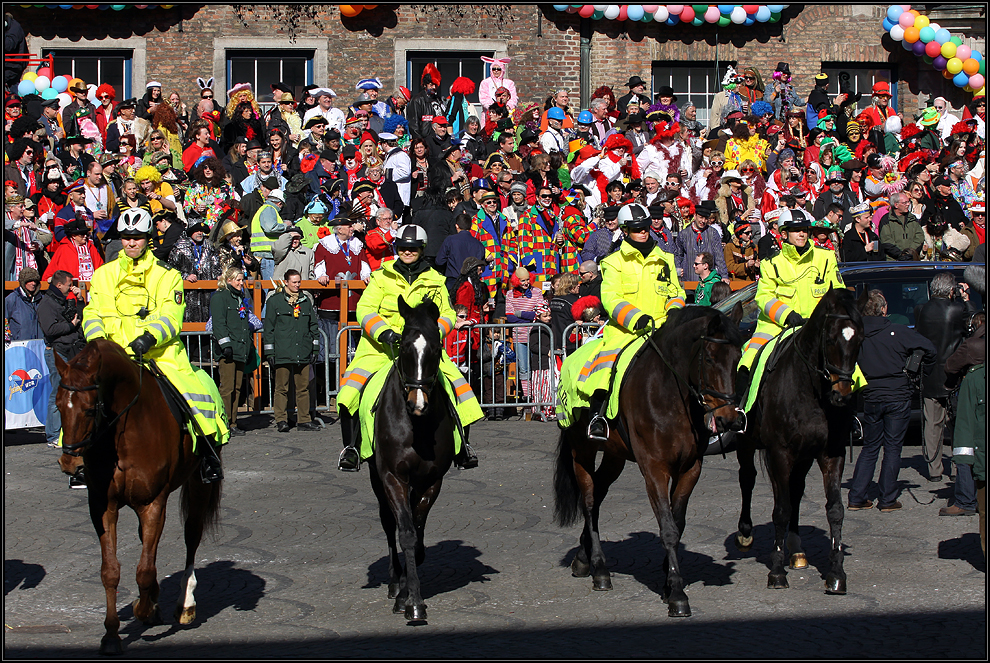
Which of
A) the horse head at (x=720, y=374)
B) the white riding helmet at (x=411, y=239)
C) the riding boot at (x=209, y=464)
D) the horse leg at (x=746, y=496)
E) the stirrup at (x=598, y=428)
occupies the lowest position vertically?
the horse leg at (x=746, y=496)

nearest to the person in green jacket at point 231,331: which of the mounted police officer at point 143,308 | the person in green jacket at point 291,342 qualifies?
the person in green jacket at point 291,342

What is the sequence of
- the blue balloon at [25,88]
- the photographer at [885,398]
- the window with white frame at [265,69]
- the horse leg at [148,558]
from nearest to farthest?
the horse leg at [148,558], the photographer at [885,398], the blue balloon at [25,88], the window with white frame at [265,69]

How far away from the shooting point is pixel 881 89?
2750 centimetres

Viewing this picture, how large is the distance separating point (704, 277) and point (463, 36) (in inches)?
494

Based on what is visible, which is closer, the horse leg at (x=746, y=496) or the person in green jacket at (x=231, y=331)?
the horse leg at (x=746, y=496)

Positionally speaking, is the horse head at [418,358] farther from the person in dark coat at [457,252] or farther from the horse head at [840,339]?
the person in dark coat at [457,252]

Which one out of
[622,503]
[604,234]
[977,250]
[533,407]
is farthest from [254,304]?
[977,250]

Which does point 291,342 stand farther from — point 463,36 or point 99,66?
point 99,66

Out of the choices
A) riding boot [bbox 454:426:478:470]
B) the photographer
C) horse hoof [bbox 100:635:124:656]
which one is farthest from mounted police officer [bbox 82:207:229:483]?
the photographer

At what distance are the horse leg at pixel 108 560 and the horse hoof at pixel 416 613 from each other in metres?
1.75

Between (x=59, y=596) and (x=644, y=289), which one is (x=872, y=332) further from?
(x=59, y=596)

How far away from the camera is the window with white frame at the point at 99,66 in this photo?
1103 inches

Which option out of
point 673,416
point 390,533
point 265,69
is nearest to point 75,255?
point 390,533

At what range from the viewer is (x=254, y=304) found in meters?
17.2
